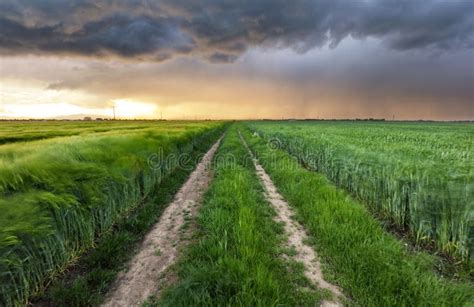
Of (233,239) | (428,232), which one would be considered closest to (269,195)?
(233,239)

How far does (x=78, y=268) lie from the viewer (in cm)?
501

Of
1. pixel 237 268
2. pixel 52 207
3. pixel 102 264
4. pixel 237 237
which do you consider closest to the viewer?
pixel 237 268

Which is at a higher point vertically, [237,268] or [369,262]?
[237,268]

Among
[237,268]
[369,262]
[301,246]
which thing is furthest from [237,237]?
[369,262]

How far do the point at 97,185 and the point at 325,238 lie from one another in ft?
19.4

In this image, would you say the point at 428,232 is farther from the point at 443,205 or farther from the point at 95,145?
the point at 95,145

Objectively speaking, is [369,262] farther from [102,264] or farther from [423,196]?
[102,264]

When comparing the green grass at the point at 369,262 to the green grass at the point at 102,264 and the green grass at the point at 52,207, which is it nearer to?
the green grass at the point at 102,264

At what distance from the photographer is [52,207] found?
14.8ft

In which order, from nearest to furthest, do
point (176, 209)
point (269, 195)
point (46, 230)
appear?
point (46, 230)
point (176, 209)
point (269, 195)

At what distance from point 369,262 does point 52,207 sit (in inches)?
243

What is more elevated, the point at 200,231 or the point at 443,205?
the point at 443,205

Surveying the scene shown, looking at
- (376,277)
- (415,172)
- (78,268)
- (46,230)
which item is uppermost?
(415,172)

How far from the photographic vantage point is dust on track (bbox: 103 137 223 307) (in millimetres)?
4309
